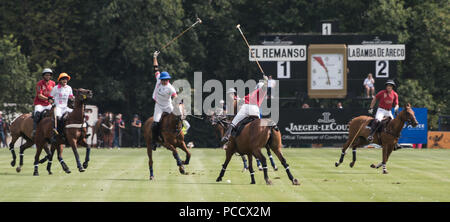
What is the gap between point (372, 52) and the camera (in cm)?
4188

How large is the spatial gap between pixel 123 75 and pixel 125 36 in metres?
3.86

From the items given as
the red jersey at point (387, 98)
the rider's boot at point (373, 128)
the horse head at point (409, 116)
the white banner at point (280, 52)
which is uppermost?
the white banner at point (280, 52)

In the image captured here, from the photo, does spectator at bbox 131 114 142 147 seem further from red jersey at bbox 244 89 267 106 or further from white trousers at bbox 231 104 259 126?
white trousers at bbox 231 104 259 126

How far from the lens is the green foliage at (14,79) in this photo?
47.6 metres

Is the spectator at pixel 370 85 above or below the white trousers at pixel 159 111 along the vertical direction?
above

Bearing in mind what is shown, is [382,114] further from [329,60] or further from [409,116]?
[329,60]

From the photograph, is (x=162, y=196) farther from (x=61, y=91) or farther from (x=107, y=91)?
(x=107, y=91)

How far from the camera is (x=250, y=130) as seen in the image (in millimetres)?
20016

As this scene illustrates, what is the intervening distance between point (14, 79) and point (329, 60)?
57.7ft

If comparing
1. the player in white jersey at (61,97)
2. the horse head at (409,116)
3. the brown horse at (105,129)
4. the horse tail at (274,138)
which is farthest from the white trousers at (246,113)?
the brown horse at (105,129)

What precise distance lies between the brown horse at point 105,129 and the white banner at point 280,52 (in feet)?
28.3

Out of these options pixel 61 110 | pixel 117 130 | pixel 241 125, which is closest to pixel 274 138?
pixel 241 125

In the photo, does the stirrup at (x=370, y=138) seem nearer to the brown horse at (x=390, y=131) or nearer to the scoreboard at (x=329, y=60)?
the brown horse at (x=390, y=131)

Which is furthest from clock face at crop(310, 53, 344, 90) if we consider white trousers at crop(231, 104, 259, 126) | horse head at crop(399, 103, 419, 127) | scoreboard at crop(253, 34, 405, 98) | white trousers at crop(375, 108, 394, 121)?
white trousers at crop(231, 104, 259, 126)
